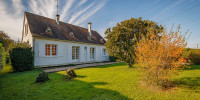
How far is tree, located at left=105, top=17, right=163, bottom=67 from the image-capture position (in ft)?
26.5

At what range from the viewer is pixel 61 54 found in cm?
1137

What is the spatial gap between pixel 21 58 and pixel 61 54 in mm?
3877

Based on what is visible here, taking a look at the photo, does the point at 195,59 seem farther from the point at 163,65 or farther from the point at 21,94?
the point at 21,94

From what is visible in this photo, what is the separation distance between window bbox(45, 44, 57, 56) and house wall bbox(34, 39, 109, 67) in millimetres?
414

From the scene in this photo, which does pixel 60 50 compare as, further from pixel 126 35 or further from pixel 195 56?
pixel 195 56

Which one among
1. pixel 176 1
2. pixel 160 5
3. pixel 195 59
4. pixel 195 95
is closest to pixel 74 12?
pixel 160 5

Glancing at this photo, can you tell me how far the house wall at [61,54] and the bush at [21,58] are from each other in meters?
0.74

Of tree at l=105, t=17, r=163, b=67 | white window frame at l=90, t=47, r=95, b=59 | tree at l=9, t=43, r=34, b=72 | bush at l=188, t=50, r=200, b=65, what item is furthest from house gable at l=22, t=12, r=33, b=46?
bush at l=188, t=50, r=200, b=65

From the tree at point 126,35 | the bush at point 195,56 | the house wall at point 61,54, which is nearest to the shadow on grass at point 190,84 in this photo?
the tree at point 126,35

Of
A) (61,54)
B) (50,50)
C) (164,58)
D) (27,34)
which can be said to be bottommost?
(164,58)

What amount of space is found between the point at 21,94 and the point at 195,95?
674cm

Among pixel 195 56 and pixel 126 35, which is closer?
pixel 126 35

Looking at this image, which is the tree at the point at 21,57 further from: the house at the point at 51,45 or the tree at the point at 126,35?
the tree at the point at 126,35

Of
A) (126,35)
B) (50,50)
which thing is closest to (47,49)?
(50,50)
